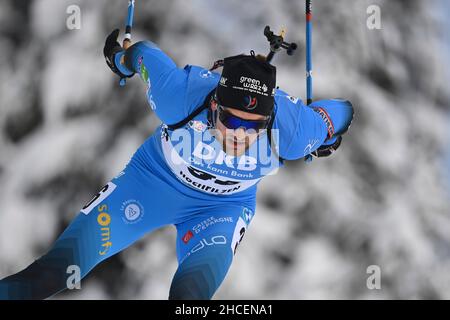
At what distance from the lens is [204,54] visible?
3.75 meters

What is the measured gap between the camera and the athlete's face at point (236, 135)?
208 centimetres

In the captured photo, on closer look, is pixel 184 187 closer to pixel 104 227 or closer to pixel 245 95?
pixel 104 227

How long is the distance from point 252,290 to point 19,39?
205 cm

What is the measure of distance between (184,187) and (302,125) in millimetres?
567

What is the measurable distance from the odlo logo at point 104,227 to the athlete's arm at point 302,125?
2.40 feet

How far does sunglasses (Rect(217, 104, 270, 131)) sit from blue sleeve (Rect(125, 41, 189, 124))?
0.17 metres

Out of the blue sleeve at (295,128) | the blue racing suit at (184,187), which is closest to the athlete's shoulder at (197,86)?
the blue racing suit at (184,187)

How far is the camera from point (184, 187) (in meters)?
2.50

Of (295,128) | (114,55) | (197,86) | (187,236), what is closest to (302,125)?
(295,128)

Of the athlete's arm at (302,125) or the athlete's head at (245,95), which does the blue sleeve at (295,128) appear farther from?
the athlete's head at (245,95)

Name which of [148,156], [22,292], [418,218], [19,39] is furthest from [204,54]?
[22,292]

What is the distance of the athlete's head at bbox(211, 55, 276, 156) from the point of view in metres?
2.06

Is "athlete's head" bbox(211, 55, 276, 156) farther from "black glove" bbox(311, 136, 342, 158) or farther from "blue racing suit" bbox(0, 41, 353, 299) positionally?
"black glove" bbox(311, 136, 342, 158)

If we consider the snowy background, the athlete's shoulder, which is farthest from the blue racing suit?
the snowy background
